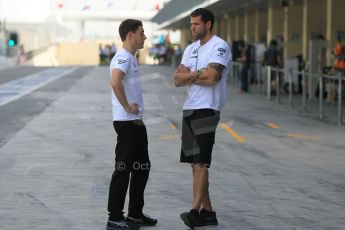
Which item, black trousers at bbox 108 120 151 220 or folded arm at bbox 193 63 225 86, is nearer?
folded arm at bbox 193 63 225 86

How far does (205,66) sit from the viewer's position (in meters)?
7.76

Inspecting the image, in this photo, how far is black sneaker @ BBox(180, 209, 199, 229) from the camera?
7.73m

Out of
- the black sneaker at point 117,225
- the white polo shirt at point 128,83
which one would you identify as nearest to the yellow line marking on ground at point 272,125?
the white polo shirt at point 128,83

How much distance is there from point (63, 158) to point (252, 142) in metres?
3.66

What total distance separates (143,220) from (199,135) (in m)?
0.92

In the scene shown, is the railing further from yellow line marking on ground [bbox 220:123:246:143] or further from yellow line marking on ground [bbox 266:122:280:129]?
yellow line marking on ground [bbox 220:123:246:143]

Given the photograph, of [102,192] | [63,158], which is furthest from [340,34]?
[102,192]

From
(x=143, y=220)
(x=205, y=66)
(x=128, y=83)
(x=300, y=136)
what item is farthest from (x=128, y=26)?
(x=300, y=136)

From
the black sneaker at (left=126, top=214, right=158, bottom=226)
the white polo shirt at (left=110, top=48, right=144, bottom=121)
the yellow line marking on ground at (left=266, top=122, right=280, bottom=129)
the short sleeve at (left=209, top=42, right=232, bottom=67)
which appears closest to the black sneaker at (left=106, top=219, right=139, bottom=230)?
the black sneaker at (left=126, top=214, right=158, bottom=226)

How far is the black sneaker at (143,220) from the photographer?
7.93 m

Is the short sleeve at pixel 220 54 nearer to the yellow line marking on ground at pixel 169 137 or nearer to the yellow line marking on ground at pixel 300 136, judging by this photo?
the yellow line marking on ground at pixel 169 137

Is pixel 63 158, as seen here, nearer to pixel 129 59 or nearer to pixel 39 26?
pixel 129 59

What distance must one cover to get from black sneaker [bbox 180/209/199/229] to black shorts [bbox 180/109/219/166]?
0.44 m

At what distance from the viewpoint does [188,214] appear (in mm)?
7781
